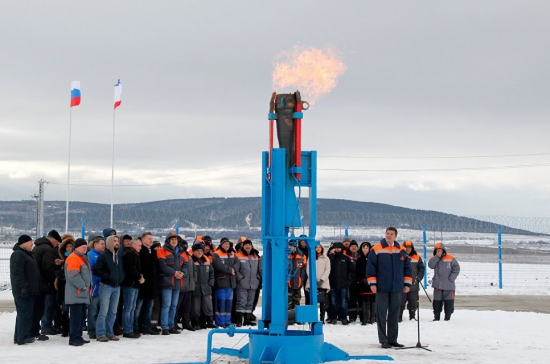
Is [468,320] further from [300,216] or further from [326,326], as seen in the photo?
[300,216]

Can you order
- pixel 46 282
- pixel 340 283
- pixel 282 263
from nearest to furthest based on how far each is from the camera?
pixel 282 263
pixel 46 282
pixel 340 283

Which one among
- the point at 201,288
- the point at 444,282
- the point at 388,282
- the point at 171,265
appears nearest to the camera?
the point at 388,282

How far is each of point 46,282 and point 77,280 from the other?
1386 millimetres

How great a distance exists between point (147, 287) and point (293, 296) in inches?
128

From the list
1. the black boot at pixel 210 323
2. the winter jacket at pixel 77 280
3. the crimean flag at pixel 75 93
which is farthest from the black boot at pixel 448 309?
the crimean flag at pixel 75 93

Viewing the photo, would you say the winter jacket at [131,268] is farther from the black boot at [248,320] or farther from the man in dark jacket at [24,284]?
the black boot at [248,320]

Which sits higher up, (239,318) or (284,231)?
(284,231)

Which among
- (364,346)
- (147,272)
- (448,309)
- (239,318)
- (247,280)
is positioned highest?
(147,272)

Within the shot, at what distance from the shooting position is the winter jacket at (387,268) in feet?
38.8

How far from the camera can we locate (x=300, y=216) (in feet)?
32.7

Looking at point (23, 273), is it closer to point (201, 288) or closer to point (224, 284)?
Answer: point (201, 288)

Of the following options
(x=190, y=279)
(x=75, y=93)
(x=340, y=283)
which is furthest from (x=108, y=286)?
(x=75, y=93)

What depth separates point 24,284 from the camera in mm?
11562

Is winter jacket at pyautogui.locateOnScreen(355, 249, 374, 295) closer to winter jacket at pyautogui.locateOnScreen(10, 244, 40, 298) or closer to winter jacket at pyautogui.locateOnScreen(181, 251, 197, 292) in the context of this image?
winter jacket at pyautogui.locateOnScreen(181, 251, 197, 292)
